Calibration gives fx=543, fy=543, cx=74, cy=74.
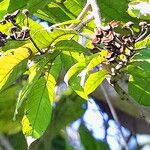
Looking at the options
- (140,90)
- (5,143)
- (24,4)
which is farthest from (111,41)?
(5,143)

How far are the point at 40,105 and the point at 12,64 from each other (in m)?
0.15

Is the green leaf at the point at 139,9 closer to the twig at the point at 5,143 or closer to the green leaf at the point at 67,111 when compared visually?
the twig at the point at 5,143

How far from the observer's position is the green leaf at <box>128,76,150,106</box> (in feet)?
3.32

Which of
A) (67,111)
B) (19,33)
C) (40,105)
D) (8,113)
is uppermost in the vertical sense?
(19,33)

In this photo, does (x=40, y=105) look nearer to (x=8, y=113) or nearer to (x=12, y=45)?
(x=12, y=45)

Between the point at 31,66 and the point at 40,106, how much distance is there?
0.10 metres

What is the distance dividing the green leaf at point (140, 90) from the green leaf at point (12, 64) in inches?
8.0

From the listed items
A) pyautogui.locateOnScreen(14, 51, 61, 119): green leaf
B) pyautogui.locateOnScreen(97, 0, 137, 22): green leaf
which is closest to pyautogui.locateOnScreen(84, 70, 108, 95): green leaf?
pyautogui.locateOnScreen(14, 51, 61, 119): green leaf

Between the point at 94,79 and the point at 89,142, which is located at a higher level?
the point at 94,79

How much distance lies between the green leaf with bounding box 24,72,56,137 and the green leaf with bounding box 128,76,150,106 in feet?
0.62

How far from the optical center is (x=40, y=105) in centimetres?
114

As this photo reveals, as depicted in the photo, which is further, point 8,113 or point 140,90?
point 8,113

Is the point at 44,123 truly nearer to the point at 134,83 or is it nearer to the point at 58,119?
the point at 134,83

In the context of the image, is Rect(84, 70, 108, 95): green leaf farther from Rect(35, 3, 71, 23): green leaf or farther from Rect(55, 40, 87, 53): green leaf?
Result: Rect(35, 3, 71, 23): green leaf
